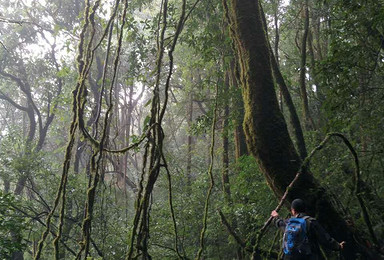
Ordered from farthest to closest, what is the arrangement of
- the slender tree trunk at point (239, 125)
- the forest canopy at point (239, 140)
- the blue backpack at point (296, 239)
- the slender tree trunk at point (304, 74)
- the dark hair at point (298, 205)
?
the slender tree trunk at point (304, 74) → the slender tree trunk at point (239, 125) → the blue backpack at point (296, 239) → the dark hair at point (298, 205) → the forest canopy at point (239, 140)

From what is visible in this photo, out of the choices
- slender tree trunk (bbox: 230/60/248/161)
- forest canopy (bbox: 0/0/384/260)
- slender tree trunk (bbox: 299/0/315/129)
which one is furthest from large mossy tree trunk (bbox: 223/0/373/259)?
slender tree trunk (bbox: 299/0/315/129)

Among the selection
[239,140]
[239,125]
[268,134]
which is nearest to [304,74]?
[239,125]

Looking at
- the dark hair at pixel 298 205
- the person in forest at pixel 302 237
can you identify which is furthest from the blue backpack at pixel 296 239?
the dark hair at pixel 298 205

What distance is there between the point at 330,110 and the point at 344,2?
55.9 inches

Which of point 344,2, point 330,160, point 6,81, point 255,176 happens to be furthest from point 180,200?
point 6,81

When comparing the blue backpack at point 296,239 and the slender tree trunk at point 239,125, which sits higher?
the slender tree trunk at point 239,125

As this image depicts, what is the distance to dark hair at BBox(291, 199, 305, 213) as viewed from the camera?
311 centimetres

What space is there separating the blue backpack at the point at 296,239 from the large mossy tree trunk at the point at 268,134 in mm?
193

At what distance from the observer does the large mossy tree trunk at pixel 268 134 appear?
3180 millimetres

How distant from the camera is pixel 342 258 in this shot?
338cm

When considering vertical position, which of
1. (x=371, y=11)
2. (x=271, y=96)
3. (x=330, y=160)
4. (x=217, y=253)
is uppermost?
(x=371, y=11)

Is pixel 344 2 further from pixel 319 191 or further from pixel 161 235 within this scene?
pixel 161 235

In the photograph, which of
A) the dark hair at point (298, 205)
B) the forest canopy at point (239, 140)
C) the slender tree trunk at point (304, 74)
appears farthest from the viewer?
the slender tree trunk at point (304, 74)

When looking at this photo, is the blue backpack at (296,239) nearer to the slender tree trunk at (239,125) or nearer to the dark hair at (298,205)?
the dark hair at (298,205)
